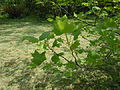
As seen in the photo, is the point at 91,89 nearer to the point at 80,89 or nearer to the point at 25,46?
the point at 80,89

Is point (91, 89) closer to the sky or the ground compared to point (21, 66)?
closer to the sky

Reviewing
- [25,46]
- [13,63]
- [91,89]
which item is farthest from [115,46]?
[25,46]

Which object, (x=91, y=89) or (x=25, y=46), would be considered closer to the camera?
(x=91, y=89)

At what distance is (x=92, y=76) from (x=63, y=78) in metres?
0.34

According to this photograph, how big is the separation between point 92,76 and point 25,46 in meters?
1.61

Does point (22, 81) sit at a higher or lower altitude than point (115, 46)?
lower

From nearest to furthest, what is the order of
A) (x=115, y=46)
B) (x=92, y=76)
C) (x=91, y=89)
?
(x=115, y=46) → (x=91, y=89) → (x=92, y=76)

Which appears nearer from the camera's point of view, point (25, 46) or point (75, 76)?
point (75, 76)

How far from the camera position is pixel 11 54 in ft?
8.03

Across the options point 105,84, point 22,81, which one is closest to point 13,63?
point 22,81

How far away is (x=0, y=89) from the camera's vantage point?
5.05ft

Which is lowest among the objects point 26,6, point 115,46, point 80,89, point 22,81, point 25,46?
point 26,6

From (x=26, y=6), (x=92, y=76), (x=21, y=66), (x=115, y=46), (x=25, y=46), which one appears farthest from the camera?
(x=26, y=6)

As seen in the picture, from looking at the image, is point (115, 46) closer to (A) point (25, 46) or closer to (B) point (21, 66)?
(B) point (21, 66)
